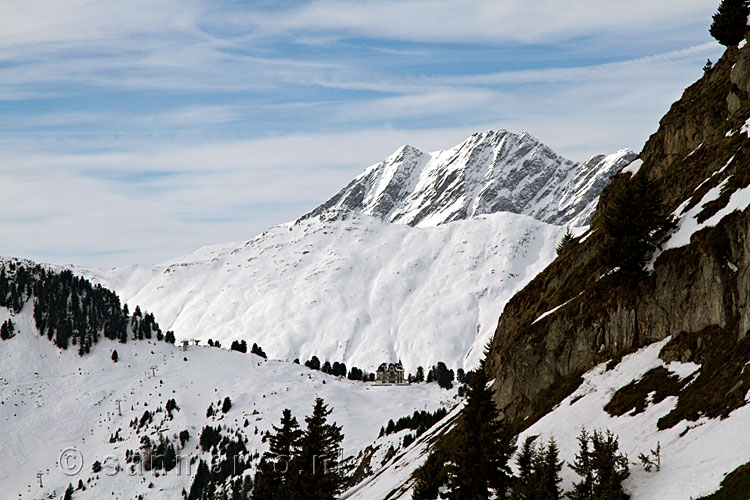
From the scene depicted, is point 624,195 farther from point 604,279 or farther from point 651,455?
point 651,455

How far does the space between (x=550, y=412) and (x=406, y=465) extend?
3463 cm

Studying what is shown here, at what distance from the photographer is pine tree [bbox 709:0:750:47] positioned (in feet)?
248

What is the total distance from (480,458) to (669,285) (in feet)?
58.0

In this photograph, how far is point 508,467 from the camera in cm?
4581

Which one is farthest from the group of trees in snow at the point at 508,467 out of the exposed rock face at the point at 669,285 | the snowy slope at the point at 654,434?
the exposed rock face at the point at 669,285

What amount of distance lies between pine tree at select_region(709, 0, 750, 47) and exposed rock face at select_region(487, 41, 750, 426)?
14.8ft

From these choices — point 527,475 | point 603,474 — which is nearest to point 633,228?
point 527,475

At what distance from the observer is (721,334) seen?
44.5m

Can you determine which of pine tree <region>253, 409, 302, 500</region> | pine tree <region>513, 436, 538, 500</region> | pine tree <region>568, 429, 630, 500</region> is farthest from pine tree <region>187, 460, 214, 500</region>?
pine tree <region>568, 429, 630, 500</region>

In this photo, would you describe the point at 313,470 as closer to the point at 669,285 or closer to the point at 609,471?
the point at 669,285

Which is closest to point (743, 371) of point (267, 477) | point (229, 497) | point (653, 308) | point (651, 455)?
point (651, 455)

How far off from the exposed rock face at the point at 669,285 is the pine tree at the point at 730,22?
4522 millimetres

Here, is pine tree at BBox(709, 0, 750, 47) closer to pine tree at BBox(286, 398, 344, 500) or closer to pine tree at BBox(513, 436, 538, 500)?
pine tree at BBox(513, 436, 538, 500)

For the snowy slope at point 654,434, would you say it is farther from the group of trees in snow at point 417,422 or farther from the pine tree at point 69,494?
the pine tree at point 69,494
